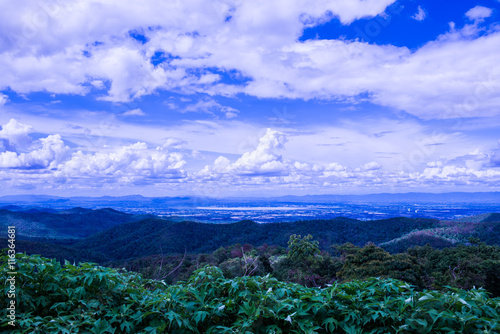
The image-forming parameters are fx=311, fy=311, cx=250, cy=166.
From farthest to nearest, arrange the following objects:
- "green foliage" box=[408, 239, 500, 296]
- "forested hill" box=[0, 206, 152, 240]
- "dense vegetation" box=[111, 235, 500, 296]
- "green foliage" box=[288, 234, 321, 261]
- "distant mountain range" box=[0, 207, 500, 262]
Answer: "forested hill" box=[0, 206, 152, 240] → "distant mountain range" box=[0, 207, 500, 262] → "green foliage" box=[288, 234, 321, 261] → "green foliage" box=[408, 239, 500, 296] → "dense vegetation" box=[111, 235, 500, 296]

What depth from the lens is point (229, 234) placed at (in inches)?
2454

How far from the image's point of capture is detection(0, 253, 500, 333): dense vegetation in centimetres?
244

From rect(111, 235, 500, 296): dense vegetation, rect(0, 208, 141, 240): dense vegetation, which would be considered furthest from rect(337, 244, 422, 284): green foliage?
rect(0, 208, 141, 240): dense vegetation

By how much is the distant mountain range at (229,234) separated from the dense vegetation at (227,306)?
4206 cm

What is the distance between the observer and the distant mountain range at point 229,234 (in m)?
46.1

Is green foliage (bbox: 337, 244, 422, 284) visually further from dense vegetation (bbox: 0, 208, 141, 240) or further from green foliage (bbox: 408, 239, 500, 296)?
dense vegetation (bbox: 0, 208, 141, 240)

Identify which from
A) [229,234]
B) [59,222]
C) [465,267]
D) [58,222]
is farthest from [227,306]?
[59,222]

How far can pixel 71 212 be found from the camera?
101m

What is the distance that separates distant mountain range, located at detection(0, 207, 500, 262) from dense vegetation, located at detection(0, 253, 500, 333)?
42064mm

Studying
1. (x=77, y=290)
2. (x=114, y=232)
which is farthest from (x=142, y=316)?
(x=114, y=232)

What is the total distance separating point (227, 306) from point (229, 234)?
200 ft

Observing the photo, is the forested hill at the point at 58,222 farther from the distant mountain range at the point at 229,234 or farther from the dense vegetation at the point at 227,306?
the dense vegetation at the point at 227,306

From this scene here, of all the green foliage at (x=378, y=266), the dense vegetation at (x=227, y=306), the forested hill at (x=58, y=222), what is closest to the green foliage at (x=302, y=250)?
the green foliage at (x=378, y=266)

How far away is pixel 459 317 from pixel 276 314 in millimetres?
1367
